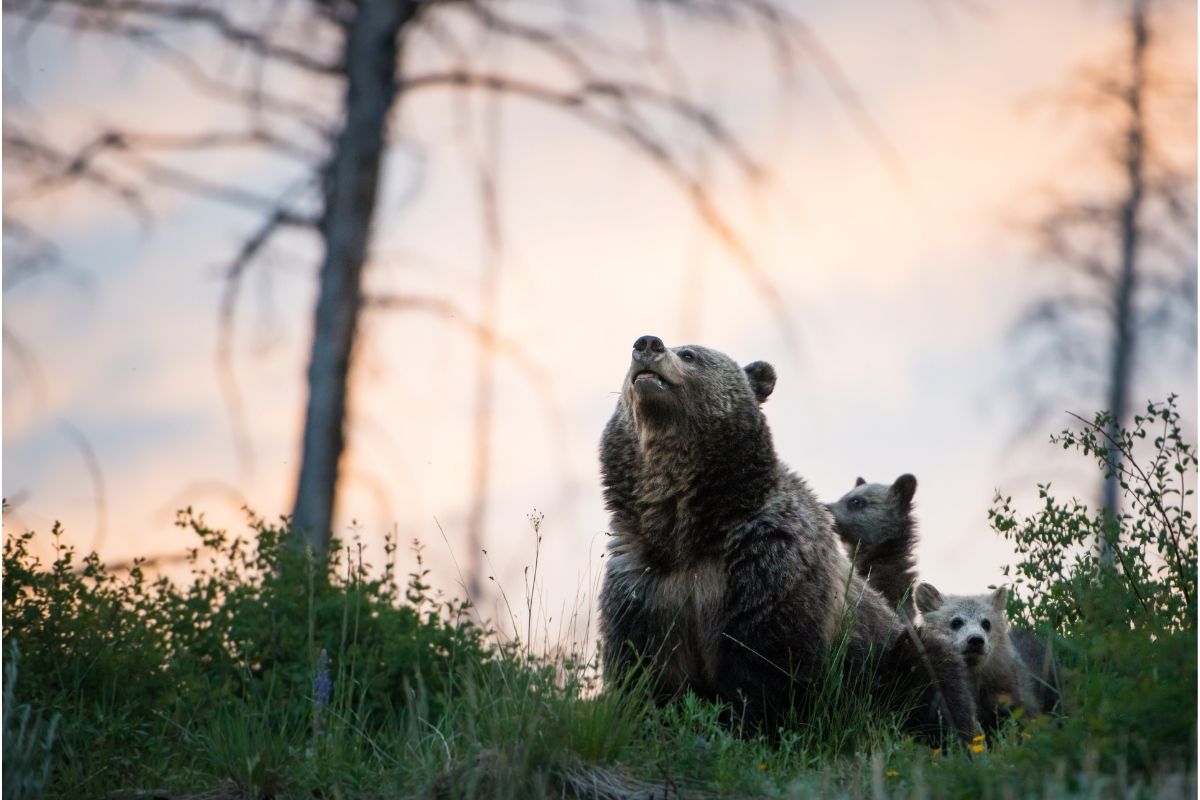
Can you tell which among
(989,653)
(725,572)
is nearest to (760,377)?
(725,572)

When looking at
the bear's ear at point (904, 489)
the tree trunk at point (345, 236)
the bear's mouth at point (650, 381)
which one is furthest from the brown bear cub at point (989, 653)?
the tree trunk at point (345, 236)

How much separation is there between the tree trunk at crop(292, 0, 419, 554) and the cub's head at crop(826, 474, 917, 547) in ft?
12.6

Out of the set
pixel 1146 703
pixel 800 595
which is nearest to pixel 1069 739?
pixel 1146 703

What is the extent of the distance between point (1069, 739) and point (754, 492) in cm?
235

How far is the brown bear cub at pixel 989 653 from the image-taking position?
24.1 feet

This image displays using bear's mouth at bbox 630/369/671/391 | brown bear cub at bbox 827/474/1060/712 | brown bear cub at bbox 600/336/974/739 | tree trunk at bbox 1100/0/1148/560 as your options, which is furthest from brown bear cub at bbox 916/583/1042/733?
tree trunk at bbox 1100/0/1148/560

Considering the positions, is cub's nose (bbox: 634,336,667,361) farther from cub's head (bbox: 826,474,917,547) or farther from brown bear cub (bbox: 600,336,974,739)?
cub's head (bbox: 826,474,917,547)

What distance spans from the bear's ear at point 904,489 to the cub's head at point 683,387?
2.04 meters

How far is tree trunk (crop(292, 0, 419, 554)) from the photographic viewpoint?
10.4 meters

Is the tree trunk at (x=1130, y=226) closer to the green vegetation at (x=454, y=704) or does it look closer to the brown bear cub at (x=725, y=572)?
the green vegetation at (x=454, y=704)

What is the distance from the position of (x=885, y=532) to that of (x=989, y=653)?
148 cm

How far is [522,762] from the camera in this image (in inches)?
204

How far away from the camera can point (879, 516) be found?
29.1 ft

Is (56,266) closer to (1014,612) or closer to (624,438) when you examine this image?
(624,438)
